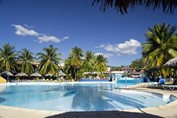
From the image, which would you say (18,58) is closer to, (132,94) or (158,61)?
(158,61)

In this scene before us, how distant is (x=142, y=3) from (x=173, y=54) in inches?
1028

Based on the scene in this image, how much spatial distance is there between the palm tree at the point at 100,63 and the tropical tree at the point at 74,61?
4496mm

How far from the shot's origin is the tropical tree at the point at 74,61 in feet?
171

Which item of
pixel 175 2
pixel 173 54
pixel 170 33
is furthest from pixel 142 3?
pixel 170 33

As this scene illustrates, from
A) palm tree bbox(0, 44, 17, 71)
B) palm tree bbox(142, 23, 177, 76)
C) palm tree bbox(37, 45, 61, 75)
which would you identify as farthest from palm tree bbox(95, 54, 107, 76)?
palm tree bbox(142, 23, 177, 76)

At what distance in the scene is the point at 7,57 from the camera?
46094mm

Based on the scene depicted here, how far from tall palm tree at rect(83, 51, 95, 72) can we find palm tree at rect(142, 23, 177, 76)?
78.2 feet

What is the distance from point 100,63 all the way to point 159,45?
27.6 meters

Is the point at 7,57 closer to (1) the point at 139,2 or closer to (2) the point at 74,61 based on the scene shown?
(2) the point at 74,61

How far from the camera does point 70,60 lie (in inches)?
2058

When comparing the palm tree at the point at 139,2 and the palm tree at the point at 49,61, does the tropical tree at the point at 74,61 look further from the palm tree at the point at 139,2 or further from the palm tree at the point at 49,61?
the palm tree at the point at 139,2

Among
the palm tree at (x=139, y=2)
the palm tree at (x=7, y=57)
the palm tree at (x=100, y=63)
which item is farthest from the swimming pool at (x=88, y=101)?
the palm tree at (x=100, y=63)

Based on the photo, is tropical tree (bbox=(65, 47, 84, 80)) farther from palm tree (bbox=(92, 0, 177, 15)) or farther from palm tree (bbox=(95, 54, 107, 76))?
palm tree (bbox=(92, 0, 177, 15))

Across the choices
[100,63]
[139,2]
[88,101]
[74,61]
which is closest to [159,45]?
[88,101]
